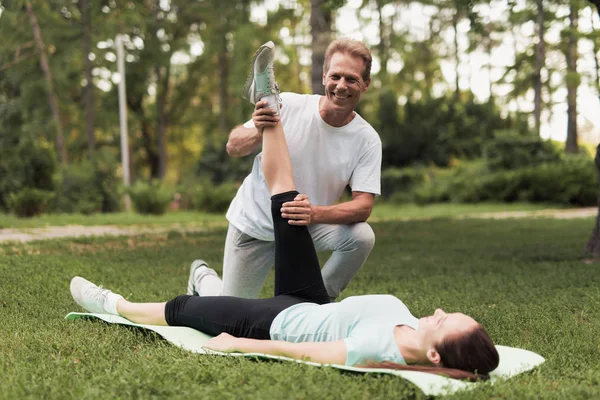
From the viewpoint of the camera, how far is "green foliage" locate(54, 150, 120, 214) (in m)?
15.6

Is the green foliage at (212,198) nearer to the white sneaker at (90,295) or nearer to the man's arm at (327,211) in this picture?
the white sneaker at (90,295)

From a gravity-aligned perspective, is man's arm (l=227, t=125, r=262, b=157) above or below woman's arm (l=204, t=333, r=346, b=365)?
above

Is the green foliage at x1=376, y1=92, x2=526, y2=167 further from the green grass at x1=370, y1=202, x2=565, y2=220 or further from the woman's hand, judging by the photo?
the woman's hand

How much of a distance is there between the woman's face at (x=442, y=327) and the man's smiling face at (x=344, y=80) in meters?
1.63

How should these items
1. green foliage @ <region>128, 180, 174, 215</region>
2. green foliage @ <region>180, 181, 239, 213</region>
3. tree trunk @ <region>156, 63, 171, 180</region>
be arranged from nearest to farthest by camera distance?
green foliage @ <region>128, 180, 174, 215</region> → green foliage @ <region>180, 181, 239, 213</region> → tree trunk @ <region>156, 63, 171, 180</region>

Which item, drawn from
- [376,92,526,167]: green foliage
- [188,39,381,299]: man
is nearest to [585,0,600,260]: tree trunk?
[188,39,381,299]: man

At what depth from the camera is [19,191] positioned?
13547 millimetres

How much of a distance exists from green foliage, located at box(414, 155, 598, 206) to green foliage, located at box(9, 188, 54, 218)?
11790 mm

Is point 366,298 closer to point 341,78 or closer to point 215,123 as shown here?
point 341,78

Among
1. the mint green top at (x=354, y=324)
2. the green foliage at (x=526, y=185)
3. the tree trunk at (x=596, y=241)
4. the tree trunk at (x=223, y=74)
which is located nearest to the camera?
the mint green top at (x=354, y=324)

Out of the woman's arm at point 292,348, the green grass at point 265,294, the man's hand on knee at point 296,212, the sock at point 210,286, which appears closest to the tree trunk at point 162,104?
the green grass at point 265,294

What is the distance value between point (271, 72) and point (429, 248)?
5.91 metres

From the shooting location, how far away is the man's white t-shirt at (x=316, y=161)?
4738 millimetres

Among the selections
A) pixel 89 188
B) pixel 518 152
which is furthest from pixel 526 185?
pixel 89 188
